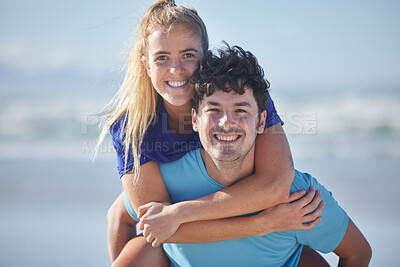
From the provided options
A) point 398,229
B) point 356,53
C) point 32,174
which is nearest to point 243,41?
point 356,53

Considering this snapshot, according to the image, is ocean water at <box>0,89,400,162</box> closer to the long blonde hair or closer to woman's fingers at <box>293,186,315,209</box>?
the long blonde hair

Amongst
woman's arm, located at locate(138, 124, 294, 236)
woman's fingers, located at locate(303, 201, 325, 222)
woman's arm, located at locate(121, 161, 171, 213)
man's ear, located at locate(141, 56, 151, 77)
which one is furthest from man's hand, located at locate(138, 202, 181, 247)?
man's ear, located at locate(141, 56, 151, 77)

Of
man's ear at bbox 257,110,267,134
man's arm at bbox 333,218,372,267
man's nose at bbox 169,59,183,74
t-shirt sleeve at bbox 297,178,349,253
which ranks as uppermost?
man's nose at bbox 169,59,183,74

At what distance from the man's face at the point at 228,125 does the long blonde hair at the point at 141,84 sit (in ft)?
1.79

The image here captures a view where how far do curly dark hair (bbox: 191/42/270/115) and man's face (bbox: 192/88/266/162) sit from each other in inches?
1.9

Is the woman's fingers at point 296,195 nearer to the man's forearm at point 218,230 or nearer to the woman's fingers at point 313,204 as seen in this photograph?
the woman's fingers at point 313,204

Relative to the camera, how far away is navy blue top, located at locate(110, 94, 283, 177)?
305 cm

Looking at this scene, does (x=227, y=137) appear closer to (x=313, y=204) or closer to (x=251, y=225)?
(x=251, y=225)

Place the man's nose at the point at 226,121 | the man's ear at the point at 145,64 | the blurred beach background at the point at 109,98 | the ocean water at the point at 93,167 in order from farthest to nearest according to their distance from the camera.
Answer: the blurred beach background at the point at 109,98 < the ocean water at the point at 93,167 < the man's ear at the point at 145,64 < the man's nose at the point at 226,121

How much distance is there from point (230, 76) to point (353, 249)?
4.83 ft

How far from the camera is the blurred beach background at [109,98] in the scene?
496cm

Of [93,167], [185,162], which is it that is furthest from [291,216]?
[93,167]

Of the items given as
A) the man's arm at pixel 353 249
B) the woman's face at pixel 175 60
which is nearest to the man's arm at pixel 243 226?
the man's arm at pixel 353 249

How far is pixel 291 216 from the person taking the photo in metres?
2.80
